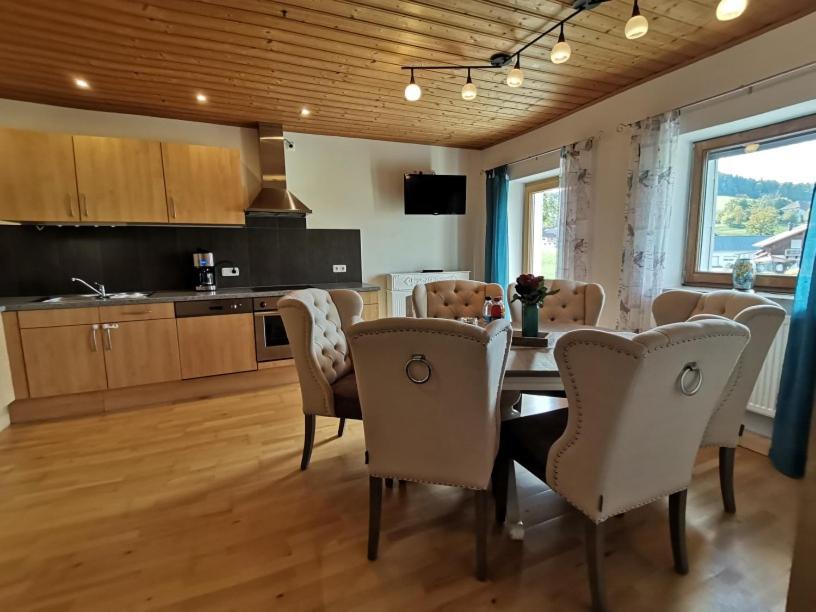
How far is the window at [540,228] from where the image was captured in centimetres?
421

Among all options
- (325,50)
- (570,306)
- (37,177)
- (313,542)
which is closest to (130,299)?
(37,177)

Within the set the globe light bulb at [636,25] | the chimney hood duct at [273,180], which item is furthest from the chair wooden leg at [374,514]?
the chimney hood duct at [273,180]

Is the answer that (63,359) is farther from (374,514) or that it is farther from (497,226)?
(497,226)

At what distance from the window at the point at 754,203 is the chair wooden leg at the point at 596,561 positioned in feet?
6.75

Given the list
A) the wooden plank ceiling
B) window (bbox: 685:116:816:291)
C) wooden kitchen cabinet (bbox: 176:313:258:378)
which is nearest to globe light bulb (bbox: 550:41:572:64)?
the wooden plank ceiling

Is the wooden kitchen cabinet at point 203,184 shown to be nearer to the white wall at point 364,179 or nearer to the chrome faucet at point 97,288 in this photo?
the white wall at point 364,179

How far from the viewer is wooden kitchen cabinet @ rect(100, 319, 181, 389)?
2.99 m

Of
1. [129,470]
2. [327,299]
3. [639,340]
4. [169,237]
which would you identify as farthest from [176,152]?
[639,340]

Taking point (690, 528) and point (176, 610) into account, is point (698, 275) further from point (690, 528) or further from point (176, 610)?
point (176, 610)

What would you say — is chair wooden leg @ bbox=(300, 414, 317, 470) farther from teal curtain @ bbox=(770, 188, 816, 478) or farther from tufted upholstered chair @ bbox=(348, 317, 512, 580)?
teal curtain @ bbox=(770, 188, 816, 478)

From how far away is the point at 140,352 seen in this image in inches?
121

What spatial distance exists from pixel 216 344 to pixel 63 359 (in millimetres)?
1018

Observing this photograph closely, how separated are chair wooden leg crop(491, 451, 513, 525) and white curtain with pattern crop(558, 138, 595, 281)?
224cm

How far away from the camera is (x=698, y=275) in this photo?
2775 millimetres
